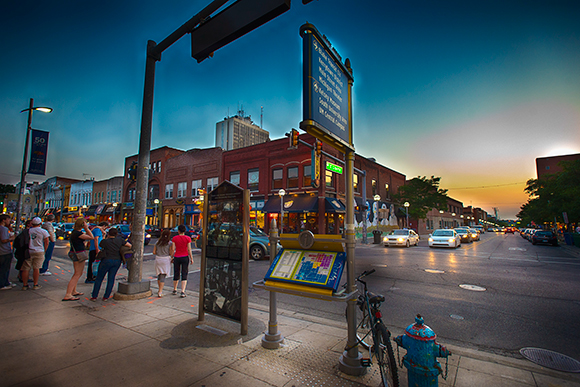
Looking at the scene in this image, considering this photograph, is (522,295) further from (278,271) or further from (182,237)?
(182,237)

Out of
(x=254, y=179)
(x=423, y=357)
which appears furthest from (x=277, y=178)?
(x=423, y=357)

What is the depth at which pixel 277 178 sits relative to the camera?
3069cm

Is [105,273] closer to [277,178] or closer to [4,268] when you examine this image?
[4,268]

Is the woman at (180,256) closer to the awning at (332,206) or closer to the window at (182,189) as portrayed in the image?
the awning at (332,206)

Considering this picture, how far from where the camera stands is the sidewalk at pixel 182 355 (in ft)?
10.5

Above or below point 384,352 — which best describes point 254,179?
above

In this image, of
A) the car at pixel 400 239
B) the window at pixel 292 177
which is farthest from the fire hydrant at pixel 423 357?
the window at pixel 292 177

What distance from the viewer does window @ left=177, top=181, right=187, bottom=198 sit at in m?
39.2

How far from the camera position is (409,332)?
2.71 metres

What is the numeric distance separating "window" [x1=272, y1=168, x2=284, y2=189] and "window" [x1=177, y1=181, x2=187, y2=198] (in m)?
15.2

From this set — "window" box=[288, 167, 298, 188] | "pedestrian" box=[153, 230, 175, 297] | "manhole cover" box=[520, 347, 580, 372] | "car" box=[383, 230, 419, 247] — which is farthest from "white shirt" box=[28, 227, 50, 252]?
"window" box=[288, 167, 298, 188]

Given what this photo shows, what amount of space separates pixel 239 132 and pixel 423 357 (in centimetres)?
13594

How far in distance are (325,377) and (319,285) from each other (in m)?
1.06

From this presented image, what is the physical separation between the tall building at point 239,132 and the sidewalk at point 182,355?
126m
